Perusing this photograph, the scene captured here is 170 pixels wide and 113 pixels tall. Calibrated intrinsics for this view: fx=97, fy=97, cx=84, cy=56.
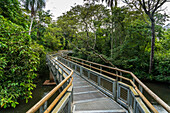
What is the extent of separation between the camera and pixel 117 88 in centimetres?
349

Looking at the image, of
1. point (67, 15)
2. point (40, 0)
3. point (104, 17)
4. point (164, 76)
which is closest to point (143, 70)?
point (164, 76)

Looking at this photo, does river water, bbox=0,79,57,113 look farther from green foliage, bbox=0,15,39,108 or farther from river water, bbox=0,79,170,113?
green foliage, bbox=0,15,39,108

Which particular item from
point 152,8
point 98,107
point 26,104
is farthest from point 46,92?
point 152,8

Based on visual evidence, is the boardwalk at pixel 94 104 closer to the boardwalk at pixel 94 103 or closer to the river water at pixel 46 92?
the boardwalk at pixel 94 103

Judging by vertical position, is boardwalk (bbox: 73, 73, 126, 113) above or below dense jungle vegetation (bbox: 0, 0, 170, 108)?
below

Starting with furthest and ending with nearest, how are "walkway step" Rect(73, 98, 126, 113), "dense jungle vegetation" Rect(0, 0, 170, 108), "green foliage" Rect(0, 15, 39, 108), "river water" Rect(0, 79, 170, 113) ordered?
"river water" Rect(0, 79, 170, 113), "dense jungle vegetation" Rect(0, 0, 170, 108), "green foliage" Rect(0, 15, 39, 108), "walkway step" Rect(73, 98, 126, 113)

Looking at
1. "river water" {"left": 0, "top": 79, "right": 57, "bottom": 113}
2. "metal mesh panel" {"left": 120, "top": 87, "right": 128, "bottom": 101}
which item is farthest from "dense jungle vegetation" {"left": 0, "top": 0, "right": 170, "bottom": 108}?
A: "metal mesh panel" {"left": 120, "top": 87, "right": 128, "bottom": 101}

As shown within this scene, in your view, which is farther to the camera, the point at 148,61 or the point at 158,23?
the point at 148,61

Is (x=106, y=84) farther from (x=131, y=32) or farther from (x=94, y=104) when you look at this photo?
(x=131, y=32)

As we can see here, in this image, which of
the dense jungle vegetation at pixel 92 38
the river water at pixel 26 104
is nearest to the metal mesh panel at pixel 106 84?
the dense jungle vegetation at pixel 92 38

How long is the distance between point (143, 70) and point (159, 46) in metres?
4.13

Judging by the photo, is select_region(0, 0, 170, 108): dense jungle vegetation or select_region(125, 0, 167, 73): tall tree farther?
select_region(125, 0, 167, 73): tall tree

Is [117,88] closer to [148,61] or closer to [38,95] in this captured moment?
[38,95]

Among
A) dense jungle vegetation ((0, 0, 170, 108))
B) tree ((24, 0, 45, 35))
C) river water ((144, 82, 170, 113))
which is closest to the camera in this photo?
dense jungle vegetation ((0, 0, 170, 108))
